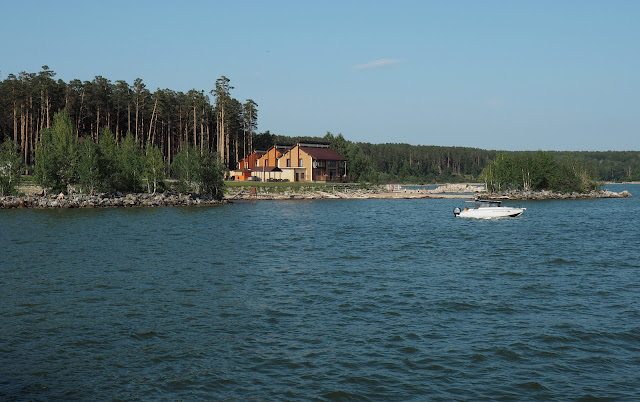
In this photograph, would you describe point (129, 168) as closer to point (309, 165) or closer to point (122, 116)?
point (122, 116)

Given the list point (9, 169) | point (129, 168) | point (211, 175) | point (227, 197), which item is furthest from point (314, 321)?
point (227, 197)

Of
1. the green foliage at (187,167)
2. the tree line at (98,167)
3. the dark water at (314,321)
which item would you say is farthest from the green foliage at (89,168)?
the dark water at (314,321)

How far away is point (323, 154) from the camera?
138 metres

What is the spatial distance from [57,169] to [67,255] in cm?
4958

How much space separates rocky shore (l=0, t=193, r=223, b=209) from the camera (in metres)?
75.8

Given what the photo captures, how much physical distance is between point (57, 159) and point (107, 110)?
101 feet

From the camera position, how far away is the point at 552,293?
2617 cm

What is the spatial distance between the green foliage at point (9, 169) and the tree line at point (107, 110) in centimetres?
1063

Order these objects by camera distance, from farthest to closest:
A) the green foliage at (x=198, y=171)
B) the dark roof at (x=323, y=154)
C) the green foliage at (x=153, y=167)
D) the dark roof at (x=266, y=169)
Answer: the dark roof at (x=323, y=154) → the dark roof at (x=266, y=169) → the green foliage at (x=198, y=171) → the green foliage at (x=153, y=167)

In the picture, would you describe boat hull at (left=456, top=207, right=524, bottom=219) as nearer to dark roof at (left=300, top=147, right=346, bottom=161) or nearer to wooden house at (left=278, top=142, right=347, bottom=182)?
wooden house at (left=278, top=142, right=347, bottom=182)

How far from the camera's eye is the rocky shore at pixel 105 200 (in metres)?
75.8

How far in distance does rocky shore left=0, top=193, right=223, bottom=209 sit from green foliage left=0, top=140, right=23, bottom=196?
12.7 feet

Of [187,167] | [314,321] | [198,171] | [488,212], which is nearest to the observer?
[314,321]

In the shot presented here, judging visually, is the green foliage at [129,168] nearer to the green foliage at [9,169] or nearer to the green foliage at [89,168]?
the green foliage at [89,168]
